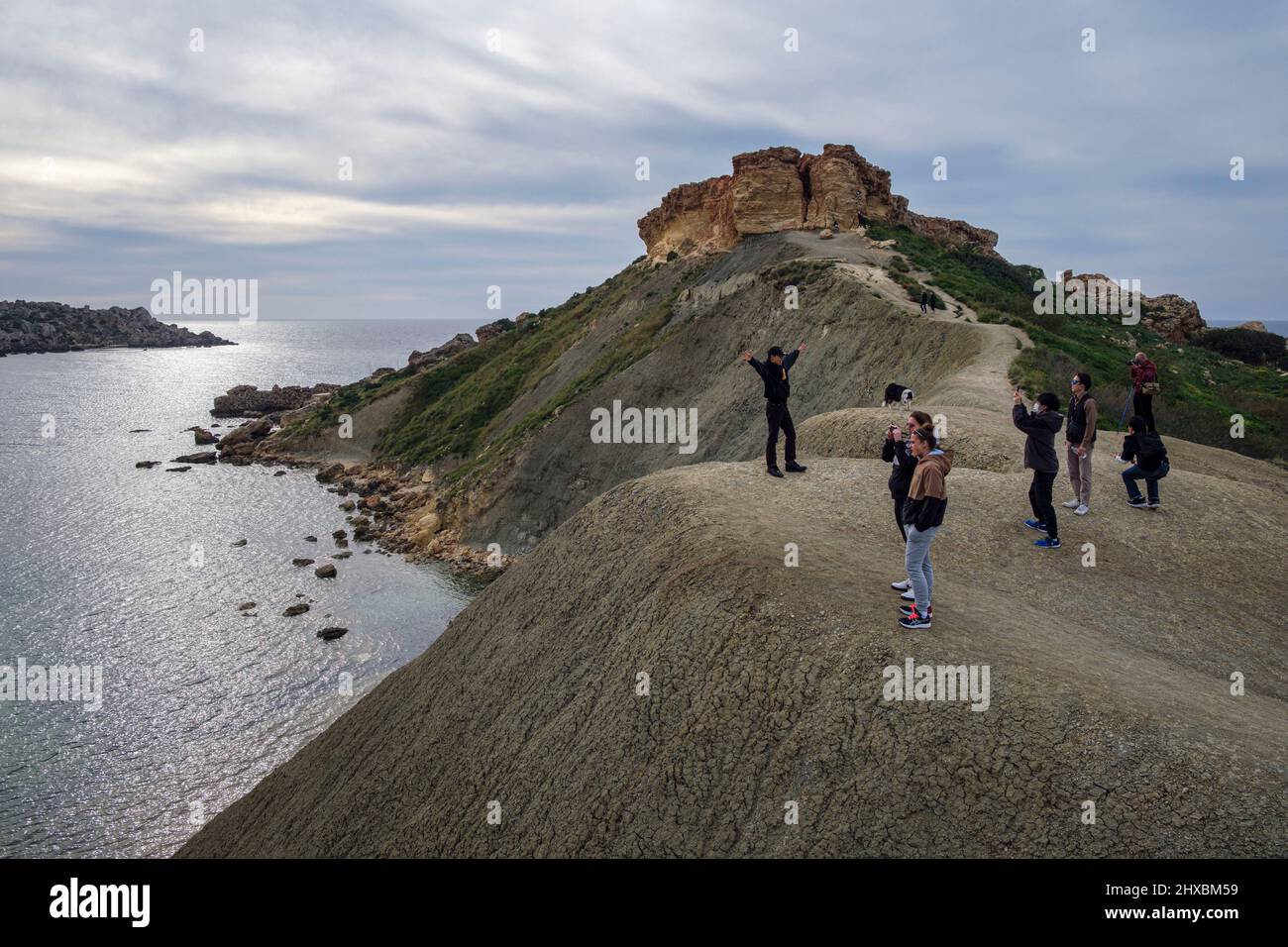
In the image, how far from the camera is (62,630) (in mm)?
30750

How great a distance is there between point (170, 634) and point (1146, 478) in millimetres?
34244

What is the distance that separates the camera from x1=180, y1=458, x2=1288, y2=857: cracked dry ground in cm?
686

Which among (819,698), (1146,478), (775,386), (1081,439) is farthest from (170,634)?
(1146,478)

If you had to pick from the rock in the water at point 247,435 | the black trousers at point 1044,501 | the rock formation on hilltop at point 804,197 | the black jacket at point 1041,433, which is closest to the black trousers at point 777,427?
the black jacket at point 1041,433

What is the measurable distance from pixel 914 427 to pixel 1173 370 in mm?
33806

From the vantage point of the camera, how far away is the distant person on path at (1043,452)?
1191cm

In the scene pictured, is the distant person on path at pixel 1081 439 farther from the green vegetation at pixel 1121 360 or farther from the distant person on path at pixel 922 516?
the distant person on path at pixel 922 516

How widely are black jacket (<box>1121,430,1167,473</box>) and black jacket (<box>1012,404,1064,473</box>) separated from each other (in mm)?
2480

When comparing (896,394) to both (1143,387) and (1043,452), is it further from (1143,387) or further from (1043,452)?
(1043,452)

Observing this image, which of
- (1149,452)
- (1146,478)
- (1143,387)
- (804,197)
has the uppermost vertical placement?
(804,197)

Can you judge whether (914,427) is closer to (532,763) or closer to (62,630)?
(532,763)

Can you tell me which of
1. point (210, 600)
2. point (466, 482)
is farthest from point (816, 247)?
point (210, 600)

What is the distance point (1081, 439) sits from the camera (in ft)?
43.2

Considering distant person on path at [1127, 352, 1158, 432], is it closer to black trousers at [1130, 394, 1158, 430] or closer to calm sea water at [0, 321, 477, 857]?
black trousers at [1130, 394, 1158, 430]
